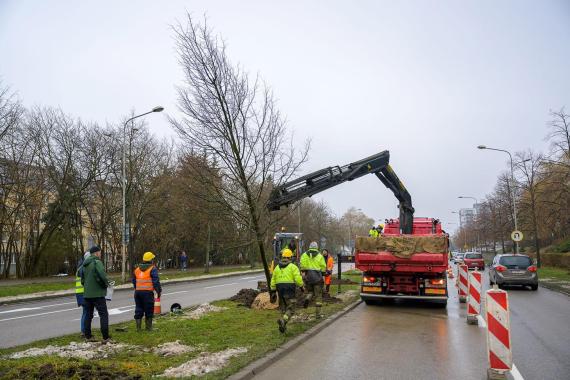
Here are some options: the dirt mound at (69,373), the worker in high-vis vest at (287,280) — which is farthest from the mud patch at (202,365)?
the worker in high-vis vest at (287,280)

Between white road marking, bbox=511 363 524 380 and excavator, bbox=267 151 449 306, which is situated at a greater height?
excavator, bbox=267 151 449 306

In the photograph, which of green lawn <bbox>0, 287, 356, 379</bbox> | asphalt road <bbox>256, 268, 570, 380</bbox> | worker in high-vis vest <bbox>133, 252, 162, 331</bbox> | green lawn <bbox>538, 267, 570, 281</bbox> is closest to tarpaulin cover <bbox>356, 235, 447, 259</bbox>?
asphalt road <bbox>256, 268, 570, 380</bbox>

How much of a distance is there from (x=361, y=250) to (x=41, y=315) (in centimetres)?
962

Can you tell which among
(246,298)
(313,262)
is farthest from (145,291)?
(246,298)

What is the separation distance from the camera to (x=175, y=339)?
8516 millimetres

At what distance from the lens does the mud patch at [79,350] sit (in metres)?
7.25

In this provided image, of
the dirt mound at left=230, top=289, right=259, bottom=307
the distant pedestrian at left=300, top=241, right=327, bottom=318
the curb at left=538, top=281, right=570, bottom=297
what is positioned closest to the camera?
the distant pedestrian at left=300, top=241, right=327, bottom=318

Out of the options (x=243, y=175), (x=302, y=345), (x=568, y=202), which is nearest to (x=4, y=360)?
(x=302, y=345)

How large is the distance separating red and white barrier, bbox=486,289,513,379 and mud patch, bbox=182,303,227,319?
7097 mm

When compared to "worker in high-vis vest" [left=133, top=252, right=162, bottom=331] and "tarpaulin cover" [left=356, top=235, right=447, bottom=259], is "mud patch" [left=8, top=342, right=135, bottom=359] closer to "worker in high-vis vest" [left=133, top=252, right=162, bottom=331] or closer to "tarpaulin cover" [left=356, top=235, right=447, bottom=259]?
"worker in high-vis vest" [left=133, top=252, right=162, bottom=331]

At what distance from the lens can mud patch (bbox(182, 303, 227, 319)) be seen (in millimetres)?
11562

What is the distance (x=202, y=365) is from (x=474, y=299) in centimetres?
721

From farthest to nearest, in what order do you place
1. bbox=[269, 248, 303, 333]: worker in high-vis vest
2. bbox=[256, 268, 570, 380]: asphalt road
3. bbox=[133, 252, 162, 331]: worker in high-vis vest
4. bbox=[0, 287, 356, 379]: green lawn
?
bbox=[269, 248, 303, 333]: worker in high-vis vest → bbox=[133, 252, 162, 331]: worker in high-vis vest → bbox=[256, 268, 570, 380]: asphalt road → bbox=[0, 287, 356, 379]: green lawn

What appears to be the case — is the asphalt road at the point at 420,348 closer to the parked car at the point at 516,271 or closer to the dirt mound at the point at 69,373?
the dirt mound at the point at 69,373
